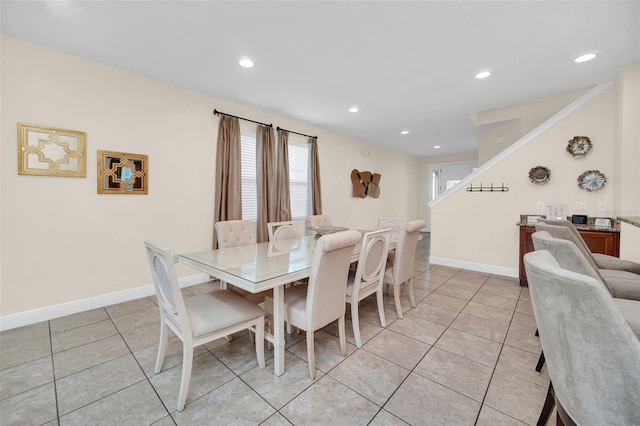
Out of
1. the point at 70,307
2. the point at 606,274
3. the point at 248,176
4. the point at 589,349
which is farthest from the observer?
the point at 248,176

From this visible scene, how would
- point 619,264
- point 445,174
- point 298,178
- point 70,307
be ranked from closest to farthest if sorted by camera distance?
point 619,264
point 70,307
point 298,178
point 445,174

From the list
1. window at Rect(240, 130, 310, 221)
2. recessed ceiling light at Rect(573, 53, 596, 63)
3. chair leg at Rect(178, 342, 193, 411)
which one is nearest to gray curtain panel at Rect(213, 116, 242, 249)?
window at Rect(240, 130, 310, 221)

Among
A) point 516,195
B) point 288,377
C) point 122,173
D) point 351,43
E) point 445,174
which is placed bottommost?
point 288,377

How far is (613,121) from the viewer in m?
3.08

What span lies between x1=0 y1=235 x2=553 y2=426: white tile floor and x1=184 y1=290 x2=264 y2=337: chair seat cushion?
42 centimetres

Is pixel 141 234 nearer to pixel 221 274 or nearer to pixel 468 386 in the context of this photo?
pixel 221 274

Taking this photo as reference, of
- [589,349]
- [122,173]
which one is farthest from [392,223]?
[122,173]

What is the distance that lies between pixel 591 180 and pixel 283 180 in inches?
166

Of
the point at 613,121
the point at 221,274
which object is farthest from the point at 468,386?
the point at 613,121

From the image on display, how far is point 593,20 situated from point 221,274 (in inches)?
136

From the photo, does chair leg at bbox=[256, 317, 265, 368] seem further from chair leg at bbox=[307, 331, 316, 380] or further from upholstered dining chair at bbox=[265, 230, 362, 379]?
chair leg at bbox=[307, 331, 316, 380]

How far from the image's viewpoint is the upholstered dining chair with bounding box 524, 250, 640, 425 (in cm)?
67

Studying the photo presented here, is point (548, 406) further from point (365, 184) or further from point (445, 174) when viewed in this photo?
point (445, 174)

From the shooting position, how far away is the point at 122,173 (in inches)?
111
